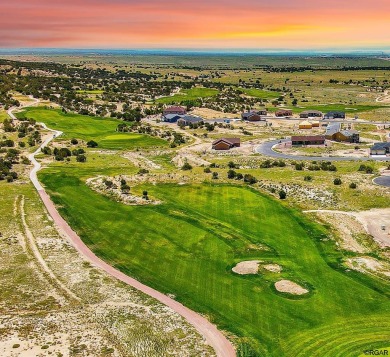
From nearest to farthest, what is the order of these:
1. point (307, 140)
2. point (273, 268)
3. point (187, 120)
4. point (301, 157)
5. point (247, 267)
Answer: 1. point (273, 268)
2. point (247, 267)
3. point (301, 157)
4. point (307, 140)
5. point (187, 120)

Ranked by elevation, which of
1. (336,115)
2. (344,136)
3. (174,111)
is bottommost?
(344,136)

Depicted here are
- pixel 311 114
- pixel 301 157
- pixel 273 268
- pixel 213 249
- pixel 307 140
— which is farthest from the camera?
pixel 311 114

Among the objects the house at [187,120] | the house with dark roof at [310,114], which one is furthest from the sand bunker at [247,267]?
the house with dark roof at [310,114]

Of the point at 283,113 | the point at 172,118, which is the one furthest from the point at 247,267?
the point at 283,113

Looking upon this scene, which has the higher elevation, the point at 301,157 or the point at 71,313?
the point at 71,313

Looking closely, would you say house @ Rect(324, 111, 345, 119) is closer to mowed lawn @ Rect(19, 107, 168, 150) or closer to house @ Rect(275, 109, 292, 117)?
house @ Rect(275, 109, 292, 117)

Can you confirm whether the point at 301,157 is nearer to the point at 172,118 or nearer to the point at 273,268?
the point at 172,118

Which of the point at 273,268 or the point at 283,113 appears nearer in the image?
the point at 273,268
